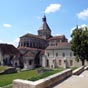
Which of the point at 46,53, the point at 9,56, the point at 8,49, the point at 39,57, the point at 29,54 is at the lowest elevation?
the point at 39,57

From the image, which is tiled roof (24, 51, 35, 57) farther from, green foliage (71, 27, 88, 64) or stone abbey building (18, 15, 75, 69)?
green foliage (71, 27, 88, 64)

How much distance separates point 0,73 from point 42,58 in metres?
29.4

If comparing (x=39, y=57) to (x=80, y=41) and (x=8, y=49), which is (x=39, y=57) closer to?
(x=8, y=49)

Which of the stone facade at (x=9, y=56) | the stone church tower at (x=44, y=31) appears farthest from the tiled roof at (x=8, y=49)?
the stone church tower at (x=44, y=31)

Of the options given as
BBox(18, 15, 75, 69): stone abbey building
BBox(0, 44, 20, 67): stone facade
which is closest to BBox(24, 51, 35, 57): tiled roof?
BBox(18, 15, 75, 69): stone abbey building

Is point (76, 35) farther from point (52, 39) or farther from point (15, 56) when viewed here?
point (52, 39)

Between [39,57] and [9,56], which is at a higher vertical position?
[9,56]

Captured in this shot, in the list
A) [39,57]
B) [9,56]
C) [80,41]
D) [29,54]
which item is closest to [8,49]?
[9,56]

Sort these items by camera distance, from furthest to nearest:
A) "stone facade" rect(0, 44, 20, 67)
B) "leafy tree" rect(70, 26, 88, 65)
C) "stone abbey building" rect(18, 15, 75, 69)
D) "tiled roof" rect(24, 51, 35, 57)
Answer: "stone abbey building" rect(18, 15, 75, 69) < "tiled roof" rect(24, 51, 35, 57) < "stone facade" rect(0, 44, 20, 67) < "leafy tree" rect(70, 26, 88, 65)

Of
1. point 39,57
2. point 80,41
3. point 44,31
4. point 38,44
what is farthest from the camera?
point 44,31

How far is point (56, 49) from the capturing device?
74062 millimetres

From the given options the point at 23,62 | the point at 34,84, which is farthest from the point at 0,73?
the point at 34,84

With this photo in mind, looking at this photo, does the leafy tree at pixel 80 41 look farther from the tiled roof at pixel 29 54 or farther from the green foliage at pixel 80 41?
the tiled roof at pixel 29 54

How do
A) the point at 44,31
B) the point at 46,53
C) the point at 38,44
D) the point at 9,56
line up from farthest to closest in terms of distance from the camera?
1. the point at 44,31
2. the point at 38,44
3. the point at 46,53
4. the point at 9,56
